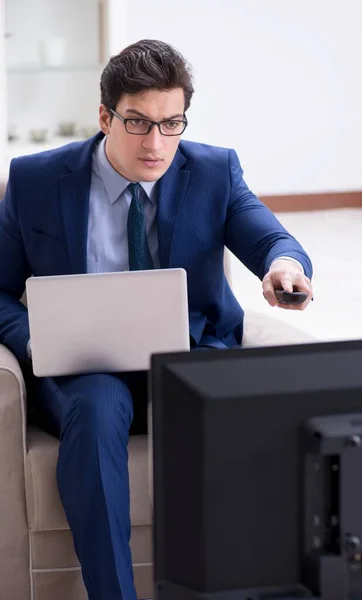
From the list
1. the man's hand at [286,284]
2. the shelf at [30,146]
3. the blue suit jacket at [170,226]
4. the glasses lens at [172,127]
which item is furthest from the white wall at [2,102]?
the man's hand at [286,284]

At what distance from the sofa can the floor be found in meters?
2.14

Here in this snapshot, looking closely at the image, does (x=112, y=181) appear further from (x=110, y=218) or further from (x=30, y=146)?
(x=30, y=146)

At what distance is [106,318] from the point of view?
5.99 feet

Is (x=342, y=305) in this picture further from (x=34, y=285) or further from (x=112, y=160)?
(x=34, y=285)

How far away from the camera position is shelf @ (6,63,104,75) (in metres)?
5.14

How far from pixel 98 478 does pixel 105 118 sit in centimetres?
72

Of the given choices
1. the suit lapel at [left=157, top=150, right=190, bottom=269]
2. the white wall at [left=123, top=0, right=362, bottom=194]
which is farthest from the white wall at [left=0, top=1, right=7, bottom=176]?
the suit lapel at [left=157, top=150, right=190, bottom=269]

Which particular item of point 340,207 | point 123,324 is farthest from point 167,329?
point 340,207

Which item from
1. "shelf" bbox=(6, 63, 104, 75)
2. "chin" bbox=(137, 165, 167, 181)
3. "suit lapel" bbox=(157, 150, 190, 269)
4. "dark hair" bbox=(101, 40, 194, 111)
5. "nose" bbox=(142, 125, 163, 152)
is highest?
"dark hair" bbox=(101, 40, 194, 111)

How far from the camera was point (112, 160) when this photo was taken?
2.15m

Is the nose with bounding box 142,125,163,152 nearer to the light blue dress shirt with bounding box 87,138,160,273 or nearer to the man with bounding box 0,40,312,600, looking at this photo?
the man with bounding box 0,40,312,600

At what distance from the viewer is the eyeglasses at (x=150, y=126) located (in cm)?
201

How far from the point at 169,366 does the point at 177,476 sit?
92 millimetres

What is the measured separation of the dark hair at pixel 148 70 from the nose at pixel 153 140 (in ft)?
0.26
